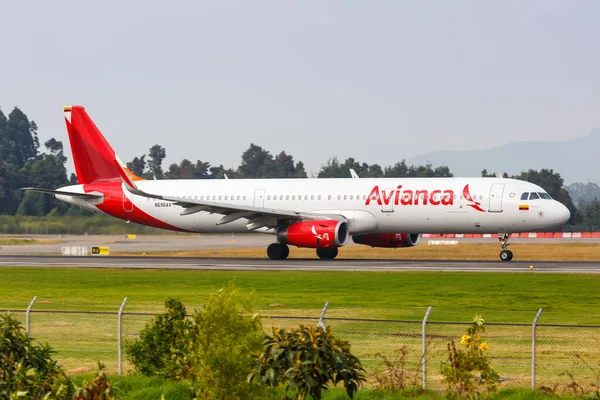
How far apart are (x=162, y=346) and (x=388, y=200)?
33841 mm

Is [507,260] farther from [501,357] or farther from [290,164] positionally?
[290,164]

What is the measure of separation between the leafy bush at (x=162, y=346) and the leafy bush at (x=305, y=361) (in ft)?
16.4

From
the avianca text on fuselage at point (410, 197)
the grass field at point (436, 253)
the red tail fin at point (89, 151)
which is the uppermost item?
the red tail fin at point (89, 151)

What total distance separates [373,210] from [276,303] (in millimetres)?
20342

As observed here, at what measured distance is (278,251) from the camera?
56625 millimetres

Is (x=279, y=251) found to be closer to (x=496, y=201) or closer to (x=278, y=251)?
(x=278, y=251)

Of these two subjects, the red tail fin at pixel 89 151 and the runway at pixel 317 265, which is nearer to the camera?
the runway at pixel 317 265

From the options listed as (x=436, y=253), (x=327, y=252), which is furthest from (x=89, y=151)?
(x=436, y=253)

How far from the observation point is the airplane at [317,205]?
5238cm

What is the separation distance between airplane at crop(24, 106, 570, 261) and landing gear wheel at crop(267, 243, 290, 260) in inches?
2.2

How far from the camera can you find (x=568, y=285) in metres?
39.5

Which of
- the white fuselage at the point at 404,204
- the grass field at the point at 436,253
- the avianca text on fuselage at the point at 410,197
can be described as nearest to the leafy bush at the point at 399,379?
the white fuselage at the point at 404,204

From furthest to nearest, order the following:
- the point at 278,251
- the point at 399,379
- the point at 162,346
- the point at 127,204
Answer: the point at 127,204
the point at 278,251
the point at 162,346
the point at 399,379

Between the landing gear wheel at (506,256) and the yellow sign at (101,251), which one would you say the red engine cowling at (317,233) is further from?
the yellow sign at (101,251)
